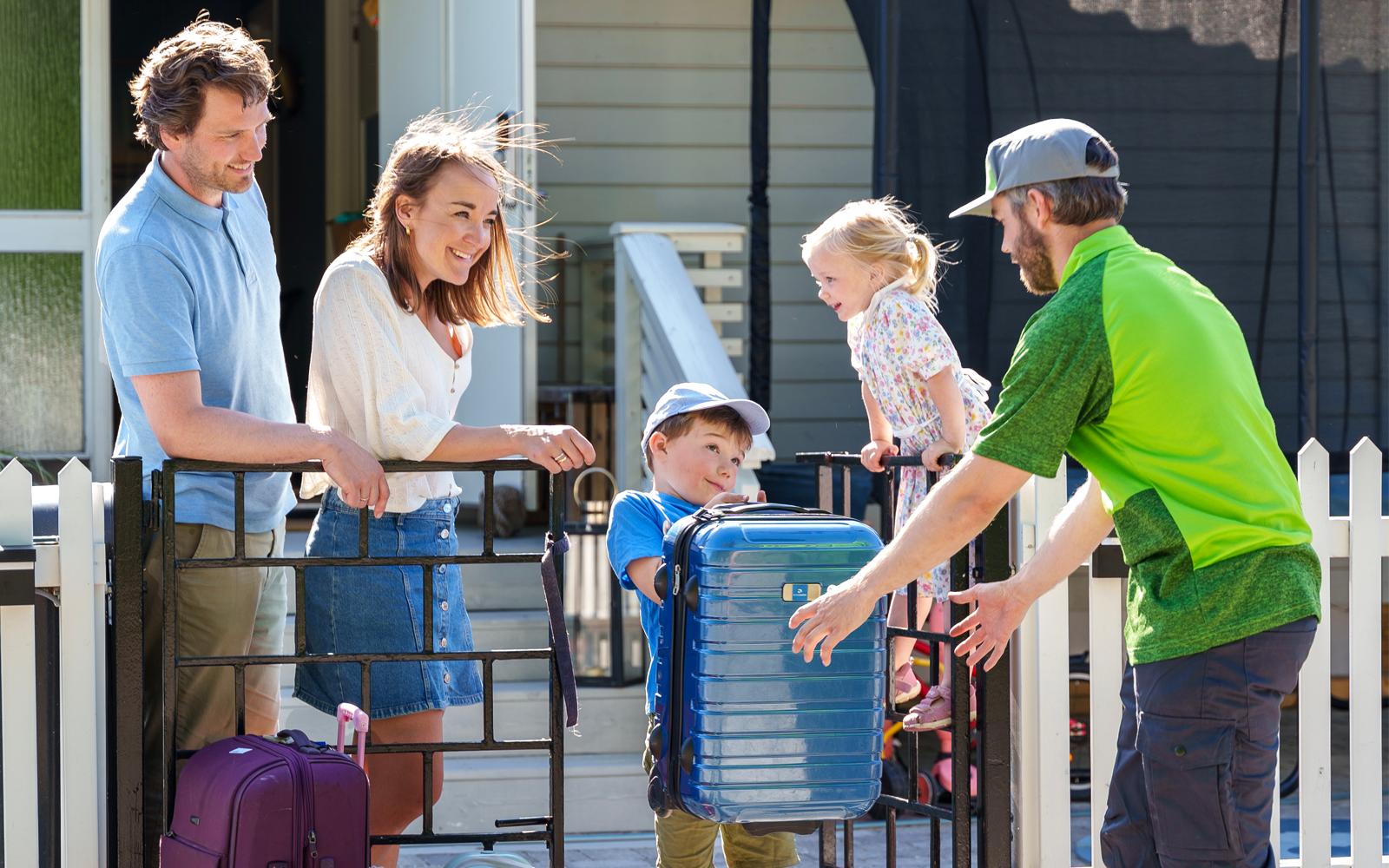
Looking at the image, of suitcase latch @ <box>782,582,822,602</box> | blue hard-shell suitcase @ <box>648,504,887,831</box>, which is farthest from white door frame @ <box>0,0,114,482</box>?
suitcase latch @ <box>782,582,822,602</box>

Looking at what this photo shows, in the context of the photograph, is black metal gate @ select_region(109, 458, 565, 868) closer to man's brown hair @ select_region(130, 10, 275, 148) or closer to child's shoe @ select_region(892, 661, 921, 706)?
man's brown hair @ select_region(130, 10, 275, 148)

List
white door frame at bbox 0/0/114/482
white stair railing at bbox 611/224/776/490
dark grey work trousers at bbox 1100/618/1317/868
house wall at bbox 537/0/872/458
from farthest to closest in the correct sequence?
house wall at bbox 537/0/872/458
white door frame at bbox 0/0/114/482
white stair railing at bbox 611/224/776/490
dark grey work trousers at bbox 1100/618/1317/868

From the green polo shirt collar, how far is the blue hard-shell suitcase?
605 mm

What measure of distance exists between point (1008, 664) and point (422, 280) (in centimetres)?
158

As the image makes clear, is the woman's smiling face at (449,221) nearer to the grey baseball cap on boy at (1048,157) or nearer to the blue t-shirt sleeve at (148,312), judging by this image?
the blue t-shirt sleeve at (148,312)

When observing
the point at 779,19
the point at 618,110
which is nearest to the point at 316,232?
the point at 618,110

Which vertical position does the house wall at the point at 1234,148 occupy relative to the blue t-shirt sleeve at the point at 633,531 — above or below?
above

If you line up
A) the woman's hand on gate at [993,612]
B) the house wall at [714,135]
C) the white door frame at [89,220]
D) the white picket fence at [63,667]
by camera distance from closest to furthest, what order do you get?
the woman's hand on gate at [993,612] → the white picket fence at [63,667] → the white door frame at [89,220] → the house wall at [714,135]

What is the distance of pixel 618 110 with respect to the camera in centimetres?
825

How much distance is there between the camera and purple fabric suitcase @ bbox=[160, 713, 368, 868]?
8.67 ft

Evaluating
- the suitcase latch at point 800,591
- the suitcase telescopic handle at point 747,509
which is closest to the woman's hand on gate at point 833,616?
the suitcase latch at point 800,591

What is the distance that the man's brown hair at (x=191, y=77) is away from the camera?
2.90 m

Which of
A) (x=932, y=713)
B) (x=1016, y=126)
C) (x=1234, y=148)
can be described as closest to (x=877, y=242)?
(x=932, y=713)

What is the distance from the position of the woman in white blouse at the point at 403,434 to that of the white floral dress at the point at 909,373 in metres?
1.28
